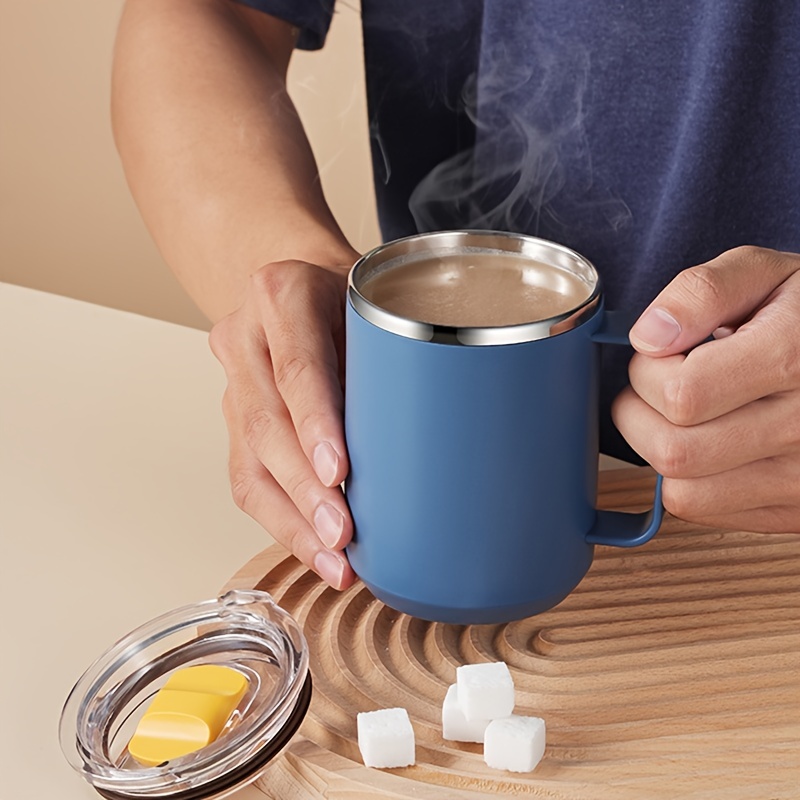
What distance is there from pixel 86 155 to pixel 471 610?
2.69 meters

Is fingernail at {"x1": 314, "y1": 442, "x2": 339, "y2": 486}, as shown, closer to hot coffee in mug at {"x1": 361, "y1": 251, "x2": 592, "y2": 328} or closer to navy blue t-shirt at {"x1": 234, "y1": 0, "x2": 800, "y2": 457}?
hot coffee in mug at {"x1": 361, "y1": 251, "x2": 592, "y2": 328}

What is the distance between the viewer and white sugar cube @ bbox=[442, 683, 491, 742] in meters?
0.72

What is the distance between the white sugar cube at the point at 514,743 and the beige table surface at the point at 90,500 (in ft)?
0.52

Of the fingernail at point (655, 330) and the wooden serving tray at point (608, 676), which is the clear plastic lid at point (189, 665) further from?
the fingernail at point (655, 330)

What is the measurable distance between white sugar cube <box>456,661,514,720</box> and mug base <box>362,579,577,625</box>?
54 millimetres

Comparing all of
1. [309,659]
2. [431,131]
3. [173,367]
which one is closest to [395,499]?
[309,659]

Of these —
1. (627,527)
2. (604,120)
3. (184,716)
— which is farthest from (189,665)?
(604,120)

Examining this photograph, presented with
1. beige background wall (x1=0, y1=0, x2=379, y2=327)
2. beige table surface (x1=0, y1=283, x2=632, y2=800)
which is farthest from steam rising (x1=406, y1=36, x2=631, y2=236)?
beige background wall (x1=0, y1=0, x2=379, y2=327)

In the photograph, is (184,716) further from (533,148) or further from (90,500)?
(533,148)

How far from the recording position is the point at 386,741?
0.69 metres

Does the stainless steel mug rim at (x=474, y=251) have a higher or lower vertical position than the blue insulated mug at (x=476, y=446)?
higher

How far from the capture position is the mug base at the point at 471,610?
77cm

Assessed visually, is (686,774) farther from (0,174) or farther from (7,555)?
Answer: (0,174)

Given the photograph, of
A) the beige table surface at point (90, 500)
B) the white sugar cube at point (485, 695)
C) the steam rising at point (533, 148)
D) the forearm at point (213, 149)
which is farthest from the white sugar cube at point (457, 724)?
the steam rising at point (533, 148)
